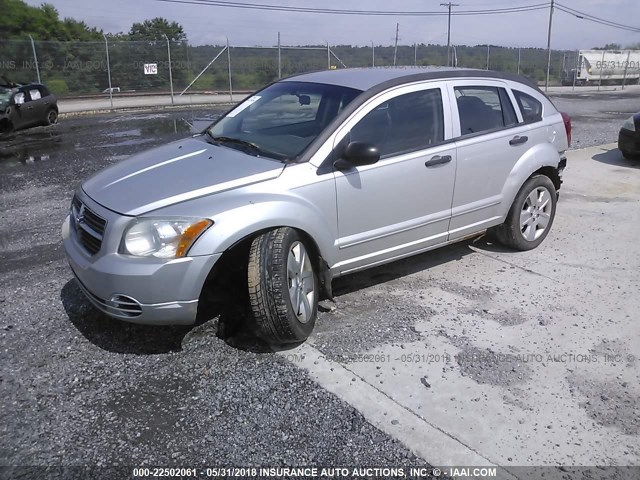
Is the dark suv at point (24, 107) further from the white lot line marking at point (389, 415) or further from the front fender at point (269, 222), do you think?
the white lot line marking at point (389, 415)

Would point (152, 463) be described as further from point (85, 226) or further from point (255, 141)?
point (255, 141)

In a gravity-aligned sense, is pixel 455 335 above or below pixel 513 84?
below

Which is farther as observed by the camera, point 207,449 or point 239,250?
point 239,250

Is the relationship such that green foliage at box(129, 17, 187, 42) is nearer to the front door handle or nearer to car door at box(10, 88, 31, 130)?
car door at box(10, 88, 31, 130)

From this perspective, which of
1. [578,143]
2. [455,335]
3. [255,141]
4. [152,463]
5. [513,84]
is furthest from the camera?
[578,143]

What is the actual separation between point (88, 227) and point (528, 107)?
13.8 ft

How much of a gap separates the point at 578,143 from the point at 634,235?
6.81 meters

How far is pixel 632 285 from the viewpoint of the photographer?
16.0ft

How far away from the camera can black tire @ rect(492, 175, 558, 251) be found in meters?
5.41

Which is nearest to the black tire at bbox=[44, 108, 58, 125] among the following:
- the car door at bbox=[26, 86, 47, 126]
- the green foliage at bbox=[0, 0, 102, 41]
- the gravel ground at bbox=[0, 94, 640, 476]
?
the car door at bbox=[26, 86, 47, 126]

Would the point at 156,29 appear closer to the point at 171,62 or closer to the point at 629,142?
the point at 171,62

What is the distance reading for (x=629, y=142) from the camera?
32.0 ft

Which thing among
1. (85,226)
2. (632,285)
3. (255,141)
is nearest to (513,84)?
(632,285)

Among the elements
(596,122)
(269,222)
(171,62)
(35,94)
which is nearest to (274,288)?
(269,222)
